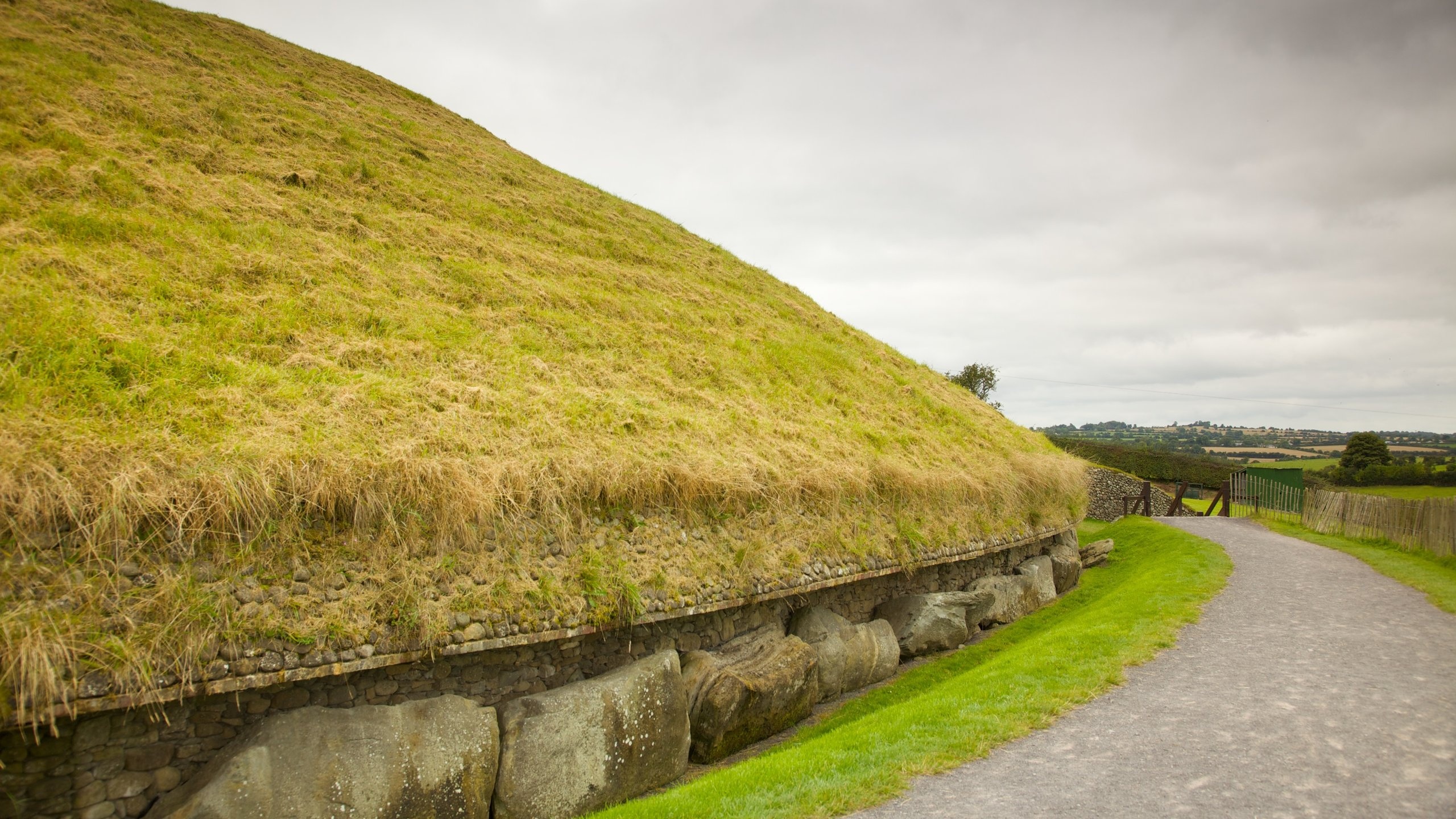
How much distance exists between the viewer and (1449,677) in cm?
931

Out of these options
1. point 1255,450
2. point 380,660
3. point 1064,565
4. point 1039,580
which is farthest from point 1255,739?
point 1255,450

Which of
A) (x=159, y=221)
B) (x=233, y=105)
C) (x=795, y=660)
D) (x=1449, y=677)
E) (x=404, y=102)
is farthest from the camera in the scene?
(x=404, y=102)

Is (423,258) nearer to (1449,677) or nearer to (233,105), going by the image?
(233,105)

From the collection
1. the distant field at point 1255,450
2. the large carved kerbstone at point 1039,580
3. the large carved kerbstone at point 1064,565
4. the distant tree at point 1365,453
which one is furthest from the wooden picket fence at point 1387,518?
the distant field at point 1255,450

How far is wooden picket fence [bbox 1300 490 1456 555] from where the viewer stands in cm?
1766

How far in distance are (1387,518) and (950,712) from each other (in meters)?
20.3

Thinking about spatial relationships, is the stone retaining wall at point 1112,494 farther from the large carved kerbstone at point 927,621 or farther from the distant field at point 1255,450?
the distant field at point 1255,450

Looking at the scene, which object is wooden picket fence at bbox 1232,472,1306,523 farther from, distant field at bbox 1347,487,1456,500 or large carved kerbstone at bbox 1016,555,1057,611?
large carved kerbstone at bbox 1016,555,1057,611

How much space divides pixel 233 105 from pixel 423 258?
31.0ft

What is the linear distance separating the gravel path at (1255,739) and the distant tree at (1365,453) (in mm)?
42701

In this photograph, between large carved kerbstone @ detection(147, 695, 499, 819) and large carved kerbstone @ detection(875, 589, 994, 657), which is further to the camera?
large carved kerbstone @ detection(875, 589, 994, 657)

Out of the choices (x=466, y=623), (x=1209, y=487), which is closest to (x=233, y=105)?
(x=466, y=623)

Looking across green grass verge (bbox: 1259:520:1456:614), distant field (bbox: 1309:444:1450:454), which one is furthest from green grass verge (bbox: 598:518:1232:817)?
distant field (bbox: 1309:444:1450:454)

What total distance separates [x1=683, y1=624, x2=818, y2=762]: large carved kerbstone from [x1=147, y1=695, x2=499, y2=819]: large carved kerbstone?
3.36 meters
